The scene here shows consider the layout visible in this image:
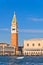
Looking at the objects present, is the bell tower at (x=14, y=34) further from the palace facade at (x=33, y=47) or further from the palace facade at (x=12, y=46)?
the palace facade at (x=33, y=47)

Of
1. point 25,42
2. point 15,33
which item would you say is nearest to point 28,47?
point 25,42

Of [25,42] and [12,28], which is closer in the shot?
[25,42]

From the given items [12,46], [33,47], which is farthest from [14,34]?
[33,47]

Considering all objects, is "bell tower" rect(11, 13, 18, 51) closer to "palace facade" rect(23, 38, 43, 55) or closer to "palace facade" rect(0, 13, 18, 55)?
"palace facade" rect(0, 13, 18, 55)

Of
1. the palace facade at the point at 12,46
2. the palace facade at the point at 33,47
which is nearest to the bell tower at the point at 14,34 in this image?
the palace facade at the point at 12,46

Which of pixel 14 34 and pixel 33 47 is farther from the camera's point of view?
pixel 14 34

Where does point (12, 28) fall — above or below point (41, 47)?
above

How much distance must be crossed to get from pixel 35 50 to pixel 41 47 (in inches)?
168

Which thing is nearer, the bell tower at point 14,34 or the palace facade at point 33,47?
the palace facade at point 33,47

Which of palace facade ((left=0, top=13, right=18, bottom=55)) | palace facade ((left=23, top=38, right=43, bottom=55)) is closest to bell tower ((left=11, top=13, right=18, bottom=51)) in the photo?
palace facade ((left=0, top=13, right=18, bottom=55))

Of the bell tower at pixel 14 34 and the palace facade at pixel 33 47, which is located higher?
the bell tower at pixel 14 34

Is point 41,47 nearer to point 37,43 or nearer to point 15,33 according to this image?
point 37,43

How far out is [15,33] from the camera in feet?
450

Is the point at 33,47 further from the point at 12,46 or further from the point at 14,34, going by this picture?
the point at 14,34
